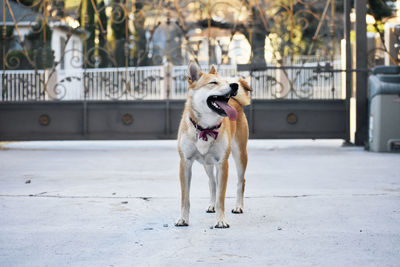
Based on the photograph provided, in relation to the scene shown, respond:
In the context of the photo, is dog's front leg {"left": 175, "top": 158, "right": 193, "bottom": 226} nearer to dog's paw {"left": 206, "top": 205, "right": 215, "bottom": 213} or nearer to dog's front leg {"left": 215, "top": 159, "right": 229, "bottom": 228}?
dog's front leg {"left": 215, "top": 159, "right": 229, "bottom": 228}

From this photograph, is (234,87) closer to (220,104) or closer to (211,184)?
(220,104)

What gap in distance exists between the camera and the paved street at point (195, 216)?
3992 millimetres

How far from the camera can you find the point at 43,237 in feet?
15.0

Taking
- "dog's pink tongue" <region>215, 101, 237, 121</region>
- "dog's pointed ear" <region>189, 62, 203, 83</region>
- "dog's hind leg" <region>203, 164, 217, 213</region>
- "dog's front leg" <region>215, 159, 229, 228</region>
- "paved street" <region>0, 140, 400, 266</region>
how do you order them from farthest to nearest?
"dog's hind leg" <region>203, 164, 217, 213</region> < "dog's front leg" <region>215, 159, 229, 228</region> < "dog's pointed ear" <region>189, 62, 203, 83</region> < "dog's pink tongue" <region>215, 101, 237, 121</region> < "paved street" <region>0, 140, 400, 266</region>

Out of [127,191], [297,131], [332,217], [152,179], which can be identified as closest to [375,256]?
[332,217]

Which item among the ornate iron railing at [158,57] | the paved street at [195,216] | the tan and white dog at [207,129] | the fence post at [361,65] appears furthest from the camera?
the ornate iron railing at [158,57]

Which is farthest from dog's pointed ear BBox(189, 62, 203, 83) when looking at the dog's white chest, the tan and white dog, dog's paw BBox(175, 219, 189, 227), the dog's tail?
dog's paw BBox(175, 219, 189, 227)

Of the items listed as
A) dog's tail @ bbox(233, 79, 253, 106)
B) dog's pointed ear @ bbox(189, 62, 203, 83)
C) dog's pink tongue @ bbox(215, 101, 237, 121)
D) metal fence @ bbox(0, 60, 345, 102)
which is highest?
metal fence @ bbox(0, 60, 345, 102)

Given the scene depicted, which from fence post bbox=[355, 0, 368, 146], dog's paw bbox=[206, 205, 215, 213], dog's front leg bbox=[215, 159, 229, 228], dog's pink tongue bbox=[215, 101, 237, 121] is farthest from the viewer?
fence post bbox=[355, 0, 368, 146]

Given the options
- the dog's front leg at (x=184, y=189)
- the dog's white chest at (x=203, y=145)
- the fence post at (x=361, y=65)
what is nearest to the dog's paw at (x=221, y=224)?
the dog's front leg at (x=184, y=189)

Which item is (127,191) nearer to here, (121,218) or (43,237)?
(121,218)

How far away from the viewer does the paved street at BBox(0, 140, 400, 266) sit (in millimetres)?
3992

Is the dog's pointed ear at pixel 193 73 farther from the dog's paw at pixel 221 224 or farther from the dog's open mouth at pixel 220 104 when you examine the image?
the dog's paw at pixel 221 224

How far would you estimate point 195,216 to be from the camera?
214 inches
